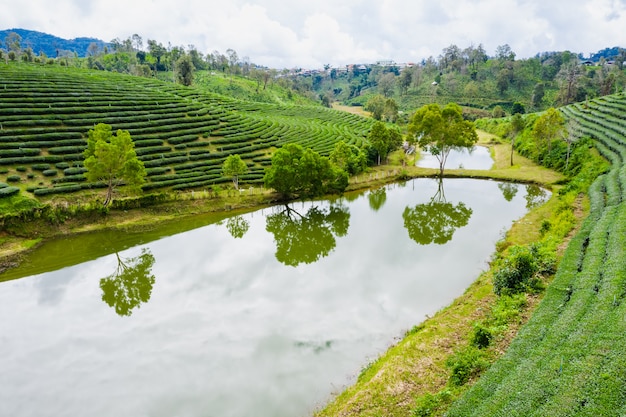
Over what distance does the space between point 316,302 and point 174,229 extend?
16.8 m

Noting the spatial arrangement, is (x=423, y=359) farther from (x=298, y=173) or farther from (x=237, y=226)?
(x=298, y=173)

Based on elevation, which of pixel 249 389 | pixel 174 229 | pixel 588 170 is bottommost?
pixel 249 389

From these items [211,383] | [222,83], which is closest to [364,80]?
[222,83]

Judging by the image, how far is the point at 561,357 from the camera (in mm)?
11312

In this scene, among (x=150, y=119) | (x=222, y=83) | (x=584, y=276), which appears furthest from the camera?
(x=222, y=83)

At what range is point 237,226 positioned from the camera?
3288cm

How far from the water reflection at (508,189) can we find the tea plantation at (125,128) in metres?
21.7

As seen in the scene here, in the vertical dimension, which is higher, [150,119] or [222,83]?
[222,83]

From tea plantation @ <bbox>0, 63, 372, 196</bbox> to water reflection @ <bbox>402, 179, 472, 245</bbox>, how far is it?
1686 centimetres

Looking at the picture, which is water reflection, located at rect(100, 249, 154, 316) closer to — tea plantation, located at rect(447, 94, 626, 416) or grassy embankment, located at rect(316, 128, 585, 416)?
grassy embankment, located at rect(316, 128, 585, 416)

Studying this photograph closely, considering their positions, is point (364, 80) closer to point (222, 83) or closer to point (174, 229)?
point (222, 83)

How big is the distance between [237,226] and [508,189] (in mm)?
30564

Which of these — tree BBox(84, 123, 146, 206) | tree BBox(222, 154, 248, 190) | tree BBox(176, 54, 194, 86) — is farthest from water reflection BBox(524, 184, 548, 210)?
tree BBox(176, 54, 194, 86)

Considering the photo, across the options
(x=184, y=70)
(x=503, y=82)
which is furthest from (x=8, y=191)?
(x=503, y=82)
